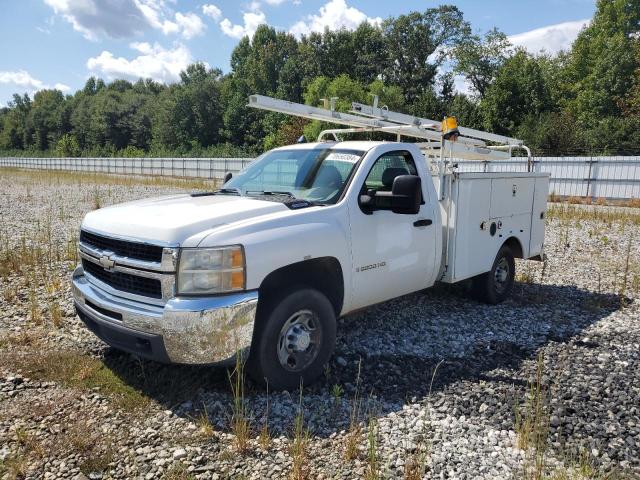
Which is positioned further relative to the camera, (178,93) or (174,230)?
(178,93)

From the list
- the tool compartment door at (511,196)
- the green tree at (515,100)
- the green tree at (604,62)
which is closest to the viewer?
the tool compartment door at (511,196)

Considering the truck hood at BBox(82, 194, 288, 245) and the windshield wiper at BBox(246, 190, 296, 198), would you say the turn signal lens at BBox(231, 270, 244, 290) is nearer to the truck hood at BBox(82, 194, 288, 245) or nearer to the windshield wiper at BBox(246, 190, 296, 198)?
the truck hood at BBox(82, 194, 288, 245)

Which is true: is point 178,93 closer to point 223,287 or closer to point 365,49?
point 365,49

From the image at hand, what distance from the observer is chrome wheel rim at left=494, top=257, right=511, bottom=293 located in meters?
6.56

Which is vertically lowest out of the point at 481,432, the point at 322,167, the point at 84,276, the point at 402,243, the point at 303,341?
the point at 481,432

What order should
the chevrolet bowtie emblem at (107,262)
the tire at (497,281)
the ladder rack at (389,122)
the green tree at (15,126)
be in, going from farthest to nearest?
the green tree at (15,126) → the tire at (497,281) → the ladder rack at (389,122) → the chevrolet bowtie emblem at (107,262)

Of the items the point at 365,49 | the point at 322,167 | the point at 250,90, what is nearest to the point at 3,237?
the point at 322,167

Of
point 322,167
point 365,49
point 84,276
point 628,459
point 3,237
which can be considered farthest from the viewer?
point 365,49

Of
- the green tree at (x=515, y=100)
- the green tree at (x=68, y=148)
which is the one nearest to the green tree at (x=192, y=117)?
the green tree at (x=68, y=148)

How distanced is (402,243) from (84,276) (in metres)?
2.90

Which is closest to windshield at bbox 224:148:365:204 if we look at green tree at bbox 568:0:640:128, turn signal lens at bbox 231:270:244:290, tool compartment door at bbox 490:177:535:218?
turn signal lens at bbox 231:270:244:290

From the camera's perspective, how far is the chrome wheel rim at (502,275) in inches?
258

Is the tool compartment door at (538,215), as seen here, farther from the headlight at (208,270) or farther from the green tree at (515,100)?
the green tree at (515,100)

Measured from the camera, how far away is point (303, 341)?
397 cm
